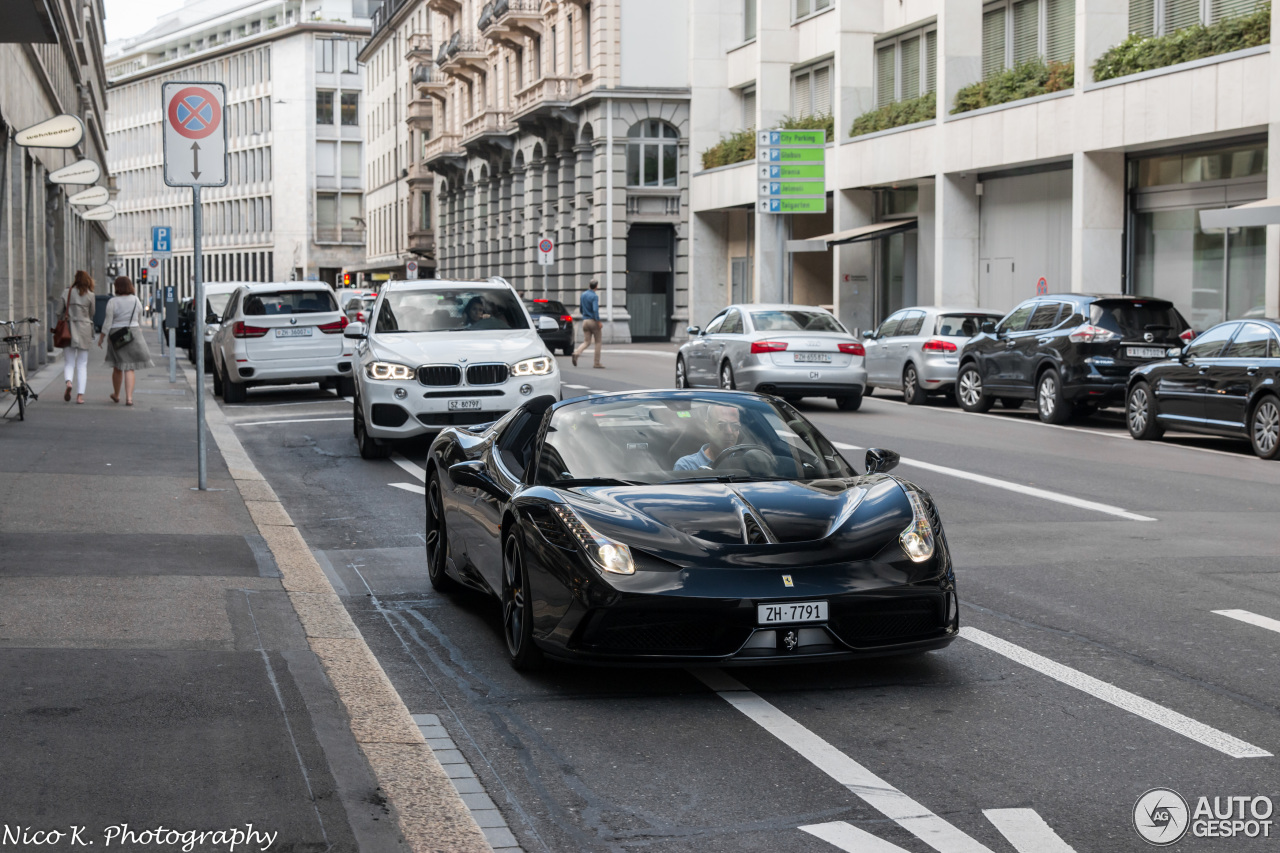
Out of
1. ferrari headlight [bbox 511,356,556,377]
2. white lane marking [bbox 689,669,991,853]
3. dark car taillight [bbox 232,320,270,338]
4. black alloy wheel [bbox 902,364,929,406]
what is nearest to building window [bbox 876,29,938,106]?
black alloy wheel [bbox 902,364,929,406]

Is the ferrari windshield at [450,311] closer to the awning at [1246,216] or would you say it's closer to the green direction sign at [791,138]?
the awning at [1246,216]

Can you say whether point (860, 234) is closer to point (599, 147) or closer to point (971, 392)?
point (971, 392)

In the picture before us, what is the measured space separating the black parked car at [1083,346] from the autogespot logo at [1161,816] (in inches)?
659

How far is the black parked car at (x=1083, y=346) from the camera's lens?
21109mm

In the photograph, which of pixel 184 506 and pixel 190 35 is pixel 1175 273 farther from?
pixel 190 35

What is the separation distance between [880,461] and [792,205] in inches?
1412

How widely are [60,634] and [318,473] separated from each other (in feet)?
26.1

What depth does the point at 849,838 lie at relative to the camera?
4633mm

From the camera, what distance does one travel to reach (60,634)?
277 inches

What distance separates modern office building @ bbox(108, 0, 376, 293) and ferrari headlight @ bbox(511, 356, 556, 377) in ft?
341

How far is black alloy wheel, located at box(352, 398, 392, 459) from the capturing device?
15992 mm

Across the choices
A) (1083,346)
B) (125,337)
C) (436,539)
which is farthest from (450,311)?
(1083,346)

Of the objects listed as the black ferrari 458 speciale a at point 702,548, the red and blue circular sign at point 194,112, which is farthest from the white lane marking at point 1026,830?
the red and blue circular sign at point 194,112

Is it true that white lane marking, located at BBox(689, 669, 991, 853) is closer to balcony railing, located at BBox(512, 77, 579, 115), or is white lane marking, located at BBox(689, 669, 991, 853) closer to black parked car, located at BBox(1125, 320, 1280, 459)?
black parked car, located at BBox(1125, 320, 1280, 459)
